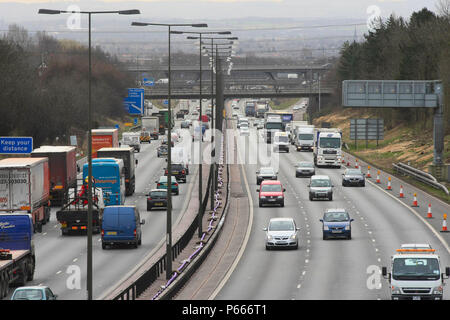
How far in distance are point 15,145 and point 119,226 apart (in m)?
32.2

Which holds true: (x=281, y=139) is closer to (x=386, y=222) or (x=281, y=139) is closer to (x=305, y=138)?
(x=305, y=138)

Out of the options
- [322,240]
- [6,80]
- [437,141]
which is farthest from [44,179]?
[6,80]

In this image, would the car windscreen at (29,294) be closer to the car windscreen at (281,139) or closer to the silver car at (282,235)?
the silver car at (282,235)

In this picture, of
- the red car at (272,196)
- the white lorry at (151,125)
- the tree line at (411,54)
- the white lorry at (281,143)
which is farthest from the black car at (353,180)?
the white lorry at (151,125)

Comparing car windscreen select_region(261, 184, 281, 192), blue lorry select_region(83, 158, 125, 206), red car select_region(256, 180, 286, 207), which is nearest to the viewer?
blue lorry select_region(83, 158, 125, 206)

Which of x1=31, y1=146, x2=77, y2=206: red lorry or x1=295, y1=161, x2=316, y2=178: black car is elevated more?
x1=31, y1=146, x2=77, y2=206: red lorry

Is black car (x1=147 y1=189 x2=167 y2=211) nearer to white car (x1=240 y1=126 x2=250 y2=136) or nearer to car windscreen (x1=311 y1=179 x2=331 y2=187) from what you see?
car windscreen (x1=311 y1=179 x2=331 y2=187)

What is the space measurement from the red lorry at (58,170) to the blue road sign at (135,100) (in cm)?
6819

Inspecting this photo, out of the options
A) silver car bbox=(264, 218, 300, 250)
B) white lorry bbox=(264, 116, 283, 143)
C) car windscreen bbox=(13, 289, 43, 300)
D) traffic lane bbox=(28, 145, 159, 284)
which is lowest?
traffic lane bbox=(28, 145, 159, 284)

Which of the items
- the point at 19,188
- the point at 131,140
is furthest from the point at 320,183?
the point at 131,140

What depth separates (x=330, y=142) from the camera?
9806cm

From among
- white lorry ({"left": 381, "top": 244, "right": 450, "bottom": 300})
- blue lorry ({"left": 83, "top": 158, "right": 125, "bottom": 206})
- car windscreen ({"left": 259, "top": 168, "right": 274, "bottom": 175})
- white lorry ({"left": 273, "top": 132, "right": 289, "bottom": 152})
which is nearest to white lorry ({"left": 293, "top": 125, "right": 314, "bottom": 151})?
white lorry ({"left": 273, "top": 132, "right": 289, "bottom": 152})

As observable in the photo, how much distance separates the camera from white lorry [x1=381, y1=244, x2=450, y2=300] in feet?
116

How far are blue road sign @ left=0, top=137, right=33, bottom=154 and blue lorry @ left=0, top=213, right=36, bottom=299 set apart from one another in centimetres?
3700
